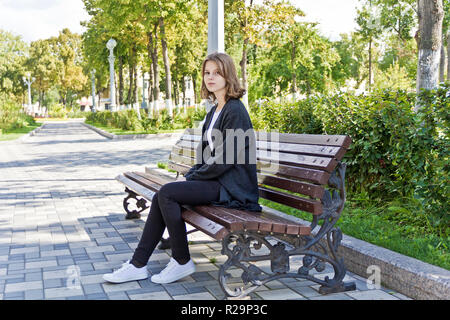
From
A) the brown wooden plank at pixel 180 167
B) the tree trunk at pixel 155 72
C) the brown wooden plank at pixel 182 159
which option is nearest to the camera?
the brown wooden plank at pixel 182 159

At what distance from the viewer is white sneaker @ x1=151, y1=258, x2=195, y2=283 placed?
3896mm

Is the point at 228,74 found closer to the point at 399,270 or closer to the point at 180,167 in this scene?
the point at 399,270

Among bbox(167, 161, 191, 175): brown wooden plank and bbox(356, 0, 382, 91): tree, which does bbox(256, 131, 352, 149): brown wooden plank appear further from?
bbox(356, 0, 382, 91): tree

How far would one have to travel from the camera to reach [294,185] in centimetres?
385

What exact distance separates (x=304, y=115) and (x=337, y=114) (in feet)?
3.33

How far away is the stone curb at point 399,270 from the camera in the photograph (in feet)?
11.1

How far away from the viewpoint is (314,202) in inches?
143

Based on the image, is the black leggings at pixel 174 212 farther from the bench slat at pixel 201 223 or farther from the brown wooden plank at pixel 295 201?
the brown wooden plank at pixel 295 201

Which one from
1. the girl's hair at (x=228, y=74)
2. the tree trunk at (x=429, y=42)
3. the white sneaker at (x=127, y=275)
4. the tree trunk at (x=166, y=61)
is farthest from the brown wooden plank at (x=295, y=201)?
the tree trunk at (x=166, y=61)

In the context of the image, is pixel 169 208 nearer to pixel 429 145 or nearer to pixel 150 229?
pixel 150 229

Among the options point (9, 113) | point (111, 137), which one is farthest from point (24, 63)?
point (111, 137)

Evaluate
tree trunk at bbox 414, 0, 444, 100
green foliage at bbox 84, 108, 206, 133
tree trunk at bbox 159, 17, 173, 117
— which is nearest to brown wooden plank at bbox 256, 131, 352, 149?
tree trunk at bbox 414, 0, 444, 100

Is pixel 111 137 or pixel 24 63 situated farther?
pixel 24 63

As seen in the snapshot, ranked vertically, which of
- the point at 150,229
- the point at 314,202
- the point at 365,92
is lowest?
the point at 150,229
